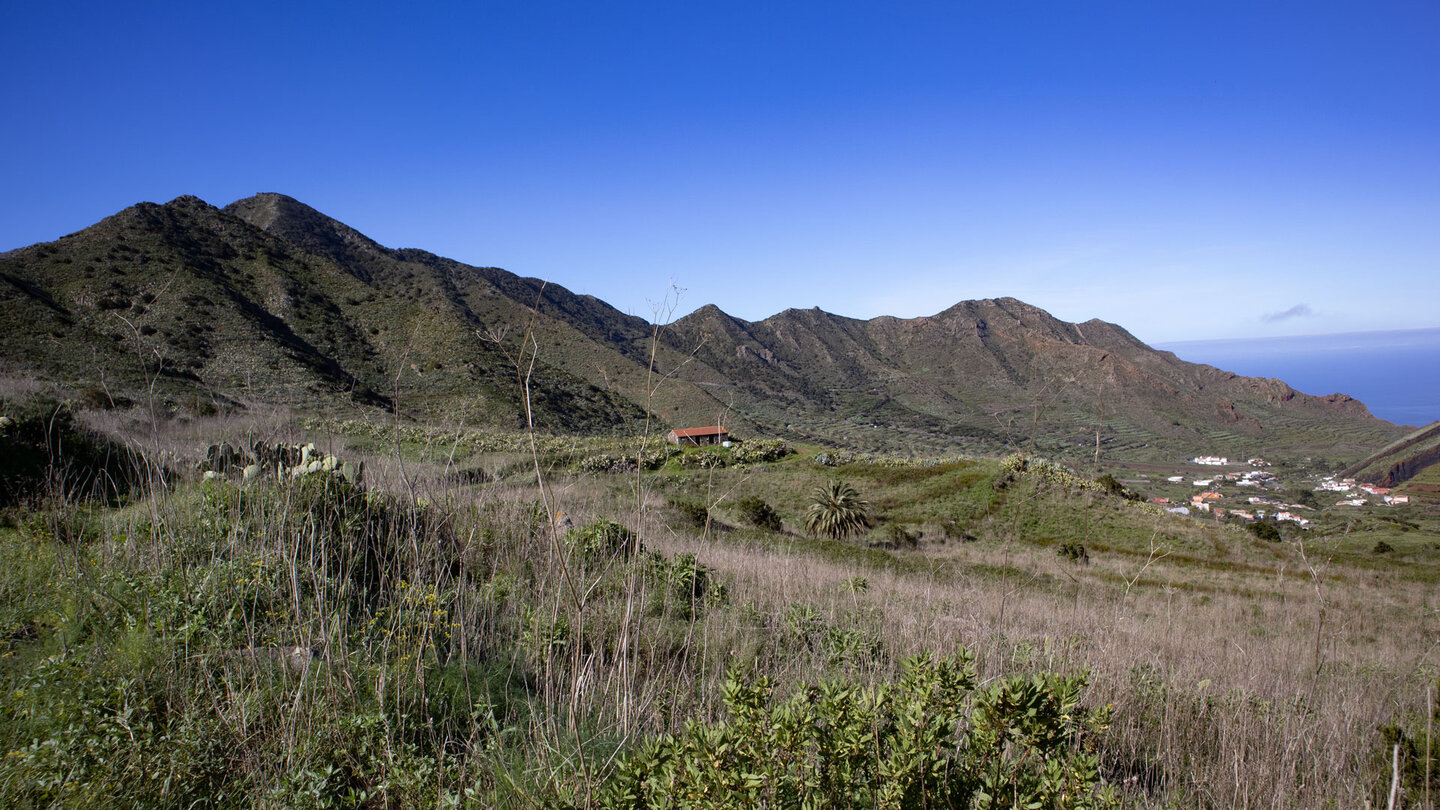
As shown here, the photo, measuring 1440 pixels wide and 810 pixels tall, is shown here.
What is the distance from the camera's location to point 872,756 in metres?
1.72

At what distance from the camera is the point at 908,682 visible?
5.78 feet

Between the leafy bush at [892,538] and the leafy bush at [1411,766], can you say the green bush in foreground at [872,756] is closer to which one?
the leafy bush at [1411,766]

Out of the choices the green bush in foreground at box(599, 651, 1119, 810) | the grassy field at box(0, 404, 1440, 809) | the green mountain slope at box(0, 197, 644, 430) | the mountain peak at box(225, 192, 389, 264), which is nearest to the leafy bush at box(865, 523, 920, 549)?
the green mountain slope at box(0, 197, 644, 430)

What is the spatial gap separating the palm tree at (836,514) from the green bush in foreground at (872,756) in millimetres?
19232

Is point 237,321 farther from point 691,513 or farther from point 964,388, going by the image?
point 964,388

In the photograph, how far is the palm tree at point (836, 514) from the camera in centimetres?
2075

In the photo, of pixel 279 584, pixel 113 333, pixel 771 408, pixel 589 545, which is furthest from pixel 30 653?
pixel 771 408

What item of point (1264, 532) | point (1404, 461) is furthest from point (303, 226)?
point (1404, 461)

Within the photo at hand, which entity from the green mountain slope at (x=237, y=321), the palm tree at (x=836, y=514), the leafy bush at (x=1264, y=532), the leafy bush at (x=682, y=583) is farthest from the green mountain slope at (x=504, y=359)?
the leafy bush at (x=1264, y=532)

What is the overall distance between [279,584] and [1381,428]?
13393 cm

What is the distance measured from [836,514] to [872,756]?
775 inches

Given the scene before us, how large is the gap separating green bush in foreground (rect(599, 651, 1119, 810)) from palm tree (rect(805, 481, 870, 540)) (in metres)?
19.2

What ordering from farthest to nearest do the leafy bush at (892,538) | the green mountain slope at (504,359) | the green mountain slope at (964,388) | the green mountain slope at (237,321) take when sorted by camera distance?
the green mountain slope at (964,388)
the green mountain slope at (237,321)
the leafy bush at (892,538)
the green mountain slope at (504,359)

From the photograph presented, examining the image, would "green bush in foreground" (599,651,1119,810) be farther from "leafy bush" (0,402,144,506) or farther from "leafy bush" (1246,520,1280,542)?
"leafy bush" (1246,520,1280,542)
